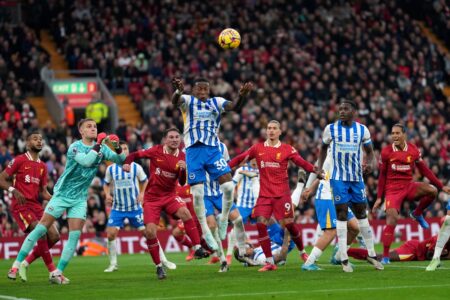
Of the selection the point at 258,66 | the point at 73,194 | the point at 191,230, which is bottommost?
the point at 191,230

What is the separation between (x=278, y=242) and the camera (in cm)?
2070

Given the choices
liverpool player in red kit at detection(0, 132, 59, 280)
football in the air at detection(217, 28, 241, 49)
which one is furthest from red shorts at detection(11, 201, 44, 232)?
A: football in the air at detection(217, 28, 241, 49)

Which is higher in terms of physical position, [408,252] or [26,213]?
[26,213]

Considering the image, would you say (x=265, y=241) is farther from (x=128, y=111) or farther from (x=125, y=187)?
(x=128, y=111)

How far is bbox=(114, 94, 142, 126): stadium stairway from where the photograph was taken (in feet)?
118

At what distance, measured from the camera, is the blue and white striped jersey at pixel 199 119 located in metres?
16.7

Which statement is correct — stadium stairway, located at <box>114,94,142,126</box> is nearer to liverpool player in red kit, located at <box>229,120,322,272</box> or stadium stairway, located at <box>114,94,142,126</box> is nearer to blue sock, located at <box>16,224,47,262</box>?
liverpool player in red kit, located at <box>229,120,322,272</box>

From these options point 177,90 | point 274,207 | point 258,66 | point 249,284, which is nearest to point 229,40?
point 177,90

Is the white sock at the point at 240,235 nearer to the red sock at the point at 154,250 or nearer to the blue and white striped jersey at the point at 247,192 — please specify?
the blue and white striped jersey at the point at 247,192

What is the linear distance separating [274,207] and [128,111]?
18.6m

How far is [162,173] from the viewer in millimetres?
17281

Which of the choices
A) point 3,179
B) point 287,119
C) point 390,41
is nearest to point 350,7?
point 390,41

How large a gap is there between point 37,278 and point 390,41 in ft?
88.3

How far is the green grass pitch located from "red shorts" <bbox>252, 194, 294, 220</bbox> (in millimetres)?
1006
